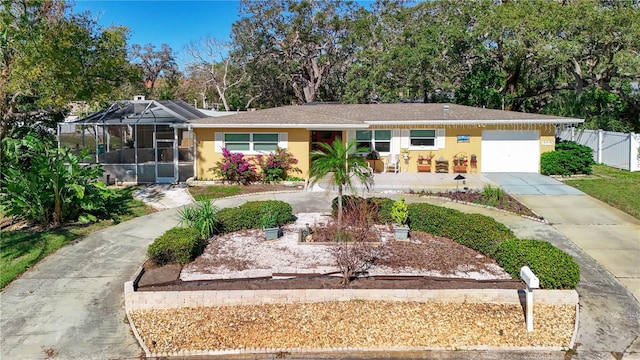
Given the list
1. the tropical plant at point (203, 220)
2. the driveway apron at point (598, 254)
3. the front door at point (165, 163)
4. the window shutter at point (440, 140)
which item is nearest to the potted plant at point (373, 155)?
the window shutter at point (440, 140)

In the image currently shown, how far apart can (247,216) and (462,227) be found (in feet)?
16.3

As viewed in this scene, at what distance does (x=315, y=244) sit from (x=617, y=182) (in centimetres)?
1308

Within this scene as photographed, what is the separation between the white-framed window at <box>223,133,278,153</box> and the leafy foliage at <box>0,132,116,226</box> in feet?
20.5

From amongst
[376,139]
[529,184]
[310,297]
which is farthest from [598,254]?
[376,139]

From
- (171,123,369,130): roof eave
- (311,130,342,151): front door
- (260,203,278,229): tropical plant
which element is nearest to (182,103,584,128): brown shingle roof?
(171,123,369,130): roof eave

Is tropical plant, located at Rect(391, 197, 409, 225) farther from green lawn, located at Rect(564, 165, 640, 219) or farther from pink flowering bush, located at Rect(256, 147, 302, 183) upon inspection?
pink flowering bush, located at Rect(256, 147, 302, 183)

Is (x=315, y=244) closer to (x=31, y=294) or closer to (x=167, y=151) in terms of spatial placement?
(x=31, y=294)

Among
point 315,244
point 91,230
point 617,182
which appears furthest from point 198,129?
point 617,182

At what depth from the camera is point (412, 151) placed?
19.8 meters

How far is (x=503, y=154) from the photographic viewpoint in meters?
19.7

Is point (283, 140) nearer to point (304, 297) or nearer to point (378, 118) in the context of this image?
point (378, 118)

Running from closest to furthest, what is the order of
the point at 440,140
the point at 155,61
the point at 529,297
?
the point at 529,297, the point at 440,140, the point at 155,61

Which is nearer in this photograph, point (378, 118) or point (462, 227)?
point (462, 227)

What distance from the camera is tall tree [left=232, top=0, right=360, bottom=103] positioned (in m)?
37.4
